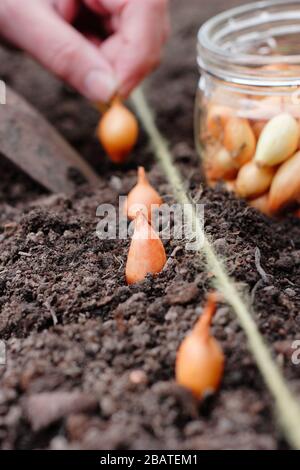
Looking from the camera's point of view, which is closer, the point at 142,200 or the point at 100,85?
the point at 142,200

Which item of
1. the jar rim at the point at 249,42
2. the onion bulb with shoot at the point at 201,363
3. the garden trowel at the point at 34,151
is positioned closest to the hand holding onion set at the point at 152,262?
the onion bulb with shoot at the point at 201,363

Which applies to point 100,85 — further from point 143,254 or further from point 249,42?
point 143,254

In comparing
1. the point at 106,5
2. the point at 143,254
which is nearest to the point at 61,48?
the point at 106,5

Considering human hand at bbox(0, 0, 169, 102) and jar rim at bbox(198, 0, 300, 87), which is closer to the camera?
jar rim at bbox(198, 0, 300, 87)

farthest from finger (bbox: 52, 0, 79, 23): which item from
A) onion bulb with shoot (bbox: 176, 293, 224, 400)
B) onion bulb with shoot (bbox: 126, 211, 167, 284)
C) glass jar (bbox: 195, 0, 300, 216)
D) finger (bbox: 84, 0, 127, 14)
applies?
onion bulb with shoot (bbox: 176, 293, 224, 400)

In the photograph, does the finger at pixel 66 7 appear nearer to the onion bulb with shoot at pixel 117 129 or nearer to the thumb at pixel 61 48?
the thumb at pixel 61 48

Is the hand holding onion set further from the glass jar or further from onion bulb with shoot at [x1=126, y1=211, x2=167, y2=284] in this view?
the glass jar
